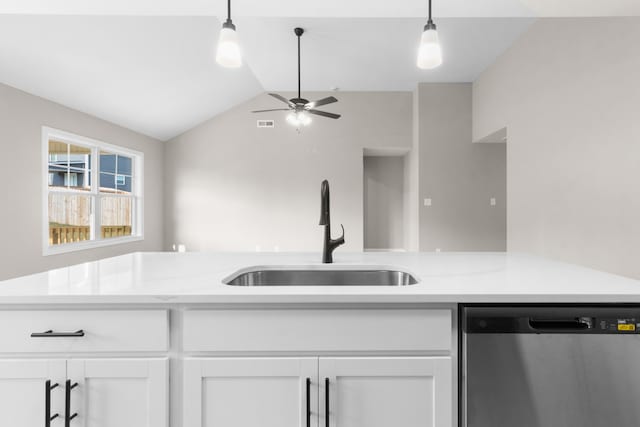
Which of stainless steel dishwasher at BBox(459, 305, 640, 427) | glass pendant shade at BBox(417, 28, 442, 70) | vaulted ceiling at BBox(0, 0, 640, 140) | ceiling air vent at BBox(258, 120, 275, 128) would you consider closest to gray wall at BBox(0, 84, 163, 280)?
vaulted ceiling at BBox(0, 0, 640, 140)

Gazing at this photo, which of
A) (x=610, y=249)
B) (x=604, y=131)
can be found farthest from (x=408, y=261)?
(x=604, y=131)

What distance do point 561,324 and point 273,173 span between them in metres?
5.67

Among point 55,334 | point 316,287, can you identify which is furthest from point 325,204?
point 55,334

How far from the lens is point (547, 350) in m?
0.93

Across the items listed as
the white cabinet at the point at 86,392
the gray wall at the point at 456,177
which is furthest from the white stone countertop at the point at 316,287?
the gray wall at the point at 456,177

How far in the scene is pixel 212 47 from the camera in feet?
14.0

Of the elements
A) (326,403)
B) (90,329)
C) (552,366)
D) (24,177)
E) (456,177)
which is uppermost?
(456,177)

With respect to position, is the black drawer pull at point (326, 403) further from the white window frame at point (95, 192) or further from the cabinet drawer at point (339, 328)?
the white window frame at point (95, 192)

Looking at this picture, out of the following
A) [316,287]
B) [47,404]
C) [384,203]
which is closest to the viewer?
[47,404]

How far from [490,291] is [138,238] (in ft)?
19.9

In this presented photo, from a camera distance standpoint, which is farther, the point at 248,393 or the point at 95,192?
the point at 95,192

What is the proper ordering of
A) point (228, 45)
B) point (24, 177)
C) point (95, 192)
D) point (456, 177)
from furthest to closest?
point (456, 177), point (95, 192), point (24, 177), point (228, 45)

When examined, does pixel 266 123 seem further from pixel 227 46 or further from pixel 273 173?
pixel 227 46

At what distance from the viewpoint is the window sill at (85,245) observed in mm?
3971
